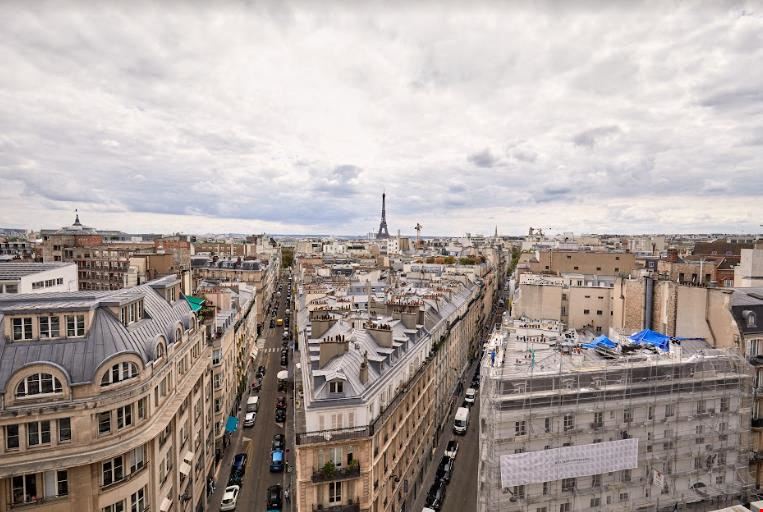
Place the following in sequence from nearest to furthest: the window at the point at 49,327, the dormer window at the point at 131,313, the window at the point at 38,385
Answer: the window at the point at 38,385 → the window at the point at 49,327 → the dormer window at the point at 131,313

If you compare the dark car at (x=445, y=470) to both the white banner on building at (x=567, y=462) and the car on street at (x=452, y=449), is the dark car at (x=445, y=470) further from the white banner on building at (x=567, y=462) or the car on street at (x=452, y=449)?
the white banner on building at (x=567, y=462)

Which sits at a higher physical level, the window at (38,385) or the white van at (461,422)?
the window at (38,385)

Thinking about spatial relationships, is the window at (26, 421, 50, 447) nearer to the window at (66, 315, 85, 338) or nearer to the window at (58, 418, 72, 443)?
the window at (58, 418, 72, 443)

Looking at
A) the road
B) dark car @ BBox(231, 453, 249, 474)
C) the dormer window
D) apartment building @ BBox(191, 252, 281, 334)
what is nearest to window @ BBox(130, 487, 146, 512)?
the dormer window

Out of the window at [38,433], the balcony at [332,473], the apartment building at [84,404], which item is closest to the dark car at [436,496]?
the balcony at [332,473]

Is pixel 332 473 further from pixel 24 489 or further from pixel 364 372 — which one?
pixel 24 489

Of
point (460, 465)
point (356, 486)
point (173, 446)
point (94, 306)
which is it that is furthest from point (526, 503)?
point (94, 306)

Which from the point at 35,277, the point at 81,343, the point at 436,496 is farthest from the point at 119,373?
the point at 35,277
